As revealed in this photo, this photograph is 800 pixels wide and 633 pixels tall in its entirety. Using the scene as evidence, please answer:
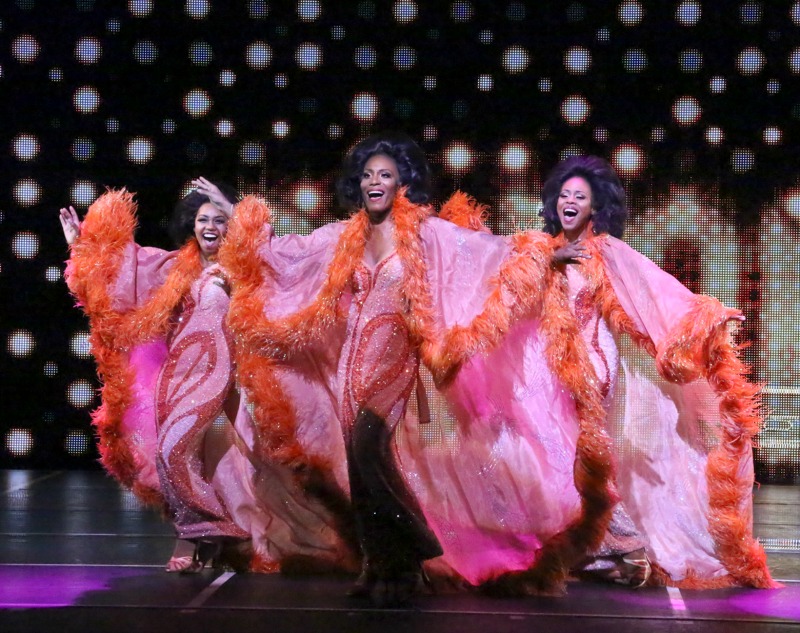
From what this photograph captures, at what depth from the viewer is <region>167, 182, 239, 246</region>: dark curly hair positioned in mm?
4488

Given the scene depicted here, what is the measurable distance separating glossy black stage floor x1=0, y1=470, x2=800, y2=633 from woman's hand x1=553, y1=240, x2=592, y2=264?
1047mm

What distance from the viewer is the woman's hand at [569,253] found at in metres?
3.77

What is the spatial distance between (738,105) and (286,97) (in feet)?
7.42

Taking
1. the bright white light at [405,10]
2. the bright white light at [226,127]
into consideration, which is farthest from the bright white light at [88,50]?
the bright white light at [405,10]

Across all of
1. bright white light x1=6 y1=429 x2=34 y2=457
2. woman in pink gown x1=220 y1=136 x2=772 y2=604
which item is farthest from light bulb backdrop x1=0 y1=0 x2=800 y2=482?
woman in pink gown x1=220 y1=136 x2=772 y2=604

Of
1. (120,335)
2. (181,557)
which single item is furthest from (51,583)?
(120,335)

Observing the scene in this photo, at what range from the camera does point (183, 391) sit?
4203 mm

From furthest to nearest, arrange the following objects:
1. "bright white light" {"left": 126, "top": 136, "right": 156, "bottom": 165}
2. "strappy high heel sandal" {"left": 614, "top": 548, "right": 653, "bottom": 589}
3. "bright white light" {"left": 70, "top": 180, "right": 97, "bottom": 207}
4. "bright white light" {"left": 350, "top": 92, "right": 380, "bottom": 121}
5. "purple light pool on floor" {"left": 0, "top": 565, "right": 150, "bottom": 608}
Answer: "bright white light" {"left": 70, "top": 180, "right": 97, "bottom": 207} → "bright white light" {"left": 126, "top": 136, "right": 156, "bottom": 165} → "bright white light" {"left": 350, "top": 92, "right": 380, "bottom": 121} → "strappy high heel sandal" {"left": 614, "top": 548, "right": 653, "bottom": 589} → "purple light pool on floor" {"left": 0, "top": 565, "right": 150, "bottom": 608}

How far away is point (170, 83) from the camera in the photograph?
6230 mm

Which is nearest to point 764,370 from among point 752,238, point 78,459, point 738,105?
point 752,238

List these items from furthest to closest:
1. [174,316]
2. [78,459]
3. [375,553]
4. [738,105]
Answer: [78,459] → [738,105] → [174,316] → [375,553]

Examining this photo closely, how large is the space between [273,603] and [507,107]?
3.20 metres

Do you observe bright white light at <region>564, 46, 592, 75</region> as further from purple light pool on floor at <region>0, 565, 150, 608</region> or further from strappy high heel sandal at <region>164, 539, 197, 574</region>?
purple light pool on floor at <region>0, 565, 150, 608</region>

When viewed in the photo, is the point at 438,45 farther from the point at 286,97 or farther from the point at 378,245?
the point at 378,245
